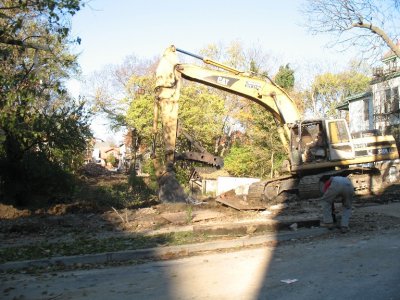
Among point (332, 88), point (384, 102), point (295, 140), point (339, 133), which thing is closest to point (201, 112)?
point (384, 102)

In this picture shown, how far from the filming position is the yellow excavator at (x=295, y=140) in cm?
1622

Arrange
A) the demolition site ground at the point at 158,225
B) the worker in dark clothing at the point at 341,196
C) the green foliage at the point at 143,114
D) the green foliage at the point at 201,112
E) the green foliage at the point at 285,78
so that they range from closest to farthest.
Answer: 1. the demolition site ground at the point at 158,225
2. the worker in dark clothing at the point at 341,196
3. the green foliage at the point at 201,112
4. the green foliage at the point at 143,114
5. the green foliage at the point at 285,78

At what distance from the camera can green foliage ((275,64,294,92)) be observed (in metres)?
49.7

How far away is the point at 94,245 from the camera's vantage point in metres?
10.7

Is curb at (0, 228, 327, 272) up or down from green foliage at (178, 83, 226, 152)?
down

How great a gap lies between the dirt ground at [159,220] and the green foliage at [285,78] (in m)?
34.0

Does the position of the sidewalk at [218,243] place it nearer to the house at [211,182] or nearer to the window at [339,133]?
the window at [339,133]

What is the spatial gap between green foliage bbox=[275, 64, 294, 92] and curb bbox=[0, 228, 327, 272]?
131ft

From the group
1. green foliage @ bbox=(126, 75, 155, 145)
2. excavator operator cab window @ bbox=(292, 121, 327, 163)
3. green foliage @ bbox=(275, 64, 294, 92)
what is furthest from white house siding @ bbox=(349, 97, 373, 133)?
excavator operator cab window @ bbox=(292, 121, 327, 163)

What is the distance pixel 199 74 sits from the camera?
55.2 ft

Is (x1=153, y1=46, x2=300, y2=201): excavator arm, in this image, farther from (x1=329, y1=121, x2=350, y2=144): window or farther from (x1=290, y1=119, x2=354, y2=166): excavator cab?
(x1=329, y1=121, x2=350, y2=144): window

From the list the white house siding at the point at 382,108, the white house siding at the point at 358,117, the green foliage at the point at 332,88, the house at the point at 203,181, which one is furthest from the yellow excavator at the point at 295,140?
the green foliage at the point at 332,88

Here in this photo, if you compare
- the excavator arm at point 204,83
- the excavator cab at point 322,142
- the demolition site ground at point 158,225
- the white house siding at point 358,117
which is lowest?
the demolition site ground at point 158,225

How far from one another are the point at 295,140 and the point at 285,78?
33622mm
